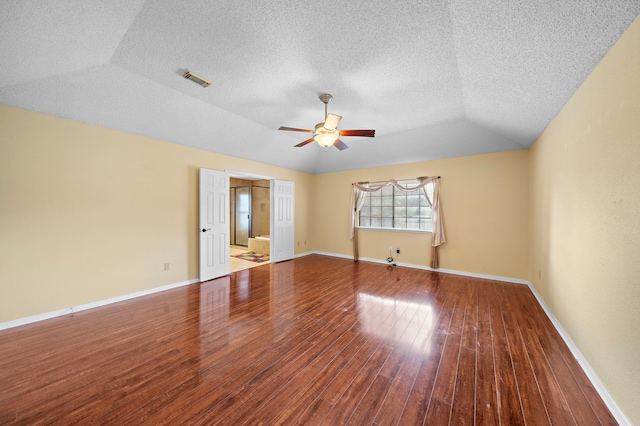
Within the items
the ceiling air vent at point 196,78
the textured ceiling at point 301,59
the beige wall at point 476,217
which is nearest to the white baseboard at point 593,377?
the beige wall at point 476,217

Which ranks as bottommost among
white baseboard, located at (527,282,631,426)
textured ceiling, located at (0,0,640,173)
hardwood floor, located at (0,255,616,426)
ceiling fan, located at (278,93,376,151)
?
hardwood floor, located at (0,255,616,426)

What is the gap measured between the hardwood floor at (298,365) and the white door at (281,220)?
2550mm

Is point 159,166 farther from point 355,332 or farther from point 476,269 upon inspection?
point 476,269

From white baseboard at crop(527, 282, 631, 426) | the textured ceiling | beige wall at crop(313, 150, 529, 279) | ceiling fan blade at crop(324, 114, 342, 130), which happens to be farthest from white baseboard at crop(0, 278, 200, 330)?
white baseboard at crop(527, 282, 631, 426)

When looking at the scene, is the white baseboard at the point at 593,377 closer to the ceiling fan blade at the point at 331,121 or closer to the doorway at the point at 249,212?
the ceiling fan blade at the point at 331,121

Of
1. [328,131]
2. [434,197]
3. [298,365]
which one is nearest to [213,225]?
[328,131]

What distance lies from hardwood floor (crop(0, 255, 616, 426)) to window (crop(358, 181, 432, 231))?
2.29m

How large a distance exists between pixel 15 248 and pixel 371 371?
4.13 m

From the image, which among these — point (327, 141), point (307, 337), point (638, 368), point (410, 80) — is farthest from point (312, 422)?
point (410, 80)

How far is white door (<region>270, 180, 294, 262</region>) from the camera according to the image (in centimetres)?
597

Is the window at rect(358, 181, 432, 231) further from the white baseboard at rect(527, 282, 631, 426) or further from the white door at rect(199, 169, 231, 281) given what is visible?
the white door at rect(199, 169, 231, 281)

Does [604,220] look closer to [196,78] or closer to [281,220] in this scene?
[196,78]

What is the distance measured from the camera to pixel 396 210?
5867 millimetres

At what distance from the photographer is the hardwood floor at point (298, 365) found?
5.06 ft
